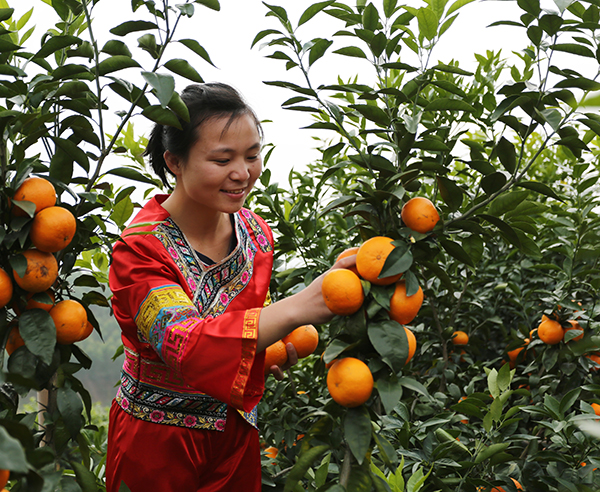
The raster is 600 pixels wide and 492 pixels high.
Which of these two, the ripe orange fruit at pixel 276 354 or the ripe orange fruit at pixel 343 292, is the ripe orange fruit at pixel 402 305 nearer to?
the ripe orange fruit at pixel 343 292

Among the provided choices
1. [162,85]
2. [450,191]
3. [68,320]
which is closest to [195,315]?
[68,320]

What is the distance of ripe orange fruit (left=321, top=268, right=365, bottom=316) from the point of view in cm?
80

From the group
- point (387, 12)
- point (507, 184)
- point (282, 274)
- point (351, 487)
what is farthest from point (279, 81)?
point (282, 274)

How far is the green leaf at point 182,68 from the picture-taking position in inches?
35.4

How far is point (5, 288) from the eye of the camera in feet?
2.68

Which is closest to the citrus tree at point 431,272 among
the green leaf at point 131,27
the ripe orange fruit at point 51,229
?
the green leaf at point 131,27

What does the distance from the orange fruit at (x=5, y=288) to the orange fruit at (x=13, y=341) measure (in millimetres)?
73

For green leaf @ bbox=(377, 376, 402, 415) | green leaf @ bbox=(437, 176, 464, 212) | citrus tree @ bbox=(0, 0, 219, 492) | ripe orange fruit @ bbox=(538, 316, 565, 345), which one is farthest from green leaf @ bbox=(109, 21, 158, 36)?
ripe orange fruit @ bbox=(538, 316, 565, 345)

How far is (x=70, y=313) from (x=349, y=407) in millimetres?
516

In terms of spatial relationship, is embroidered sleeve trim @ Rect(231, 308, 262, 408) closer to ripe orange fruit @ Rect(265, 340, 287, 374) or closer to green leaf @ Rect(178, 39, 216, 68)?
ripe orange fruit @ Rect(265, 340, 287, 374)

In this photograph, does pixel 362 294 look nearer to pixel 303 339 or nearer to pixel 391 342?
pixel 391 342

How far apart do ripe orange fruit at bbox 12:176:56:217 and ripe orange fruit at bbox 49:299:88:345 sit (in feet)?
0.59

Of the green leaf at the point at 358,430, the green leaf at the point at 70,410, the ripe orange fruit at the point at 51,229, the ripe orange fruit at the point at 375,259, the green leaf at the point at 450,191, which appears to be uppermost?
the green leaf at the point at 450,191

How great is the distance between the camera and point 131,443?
1240 millimetres
